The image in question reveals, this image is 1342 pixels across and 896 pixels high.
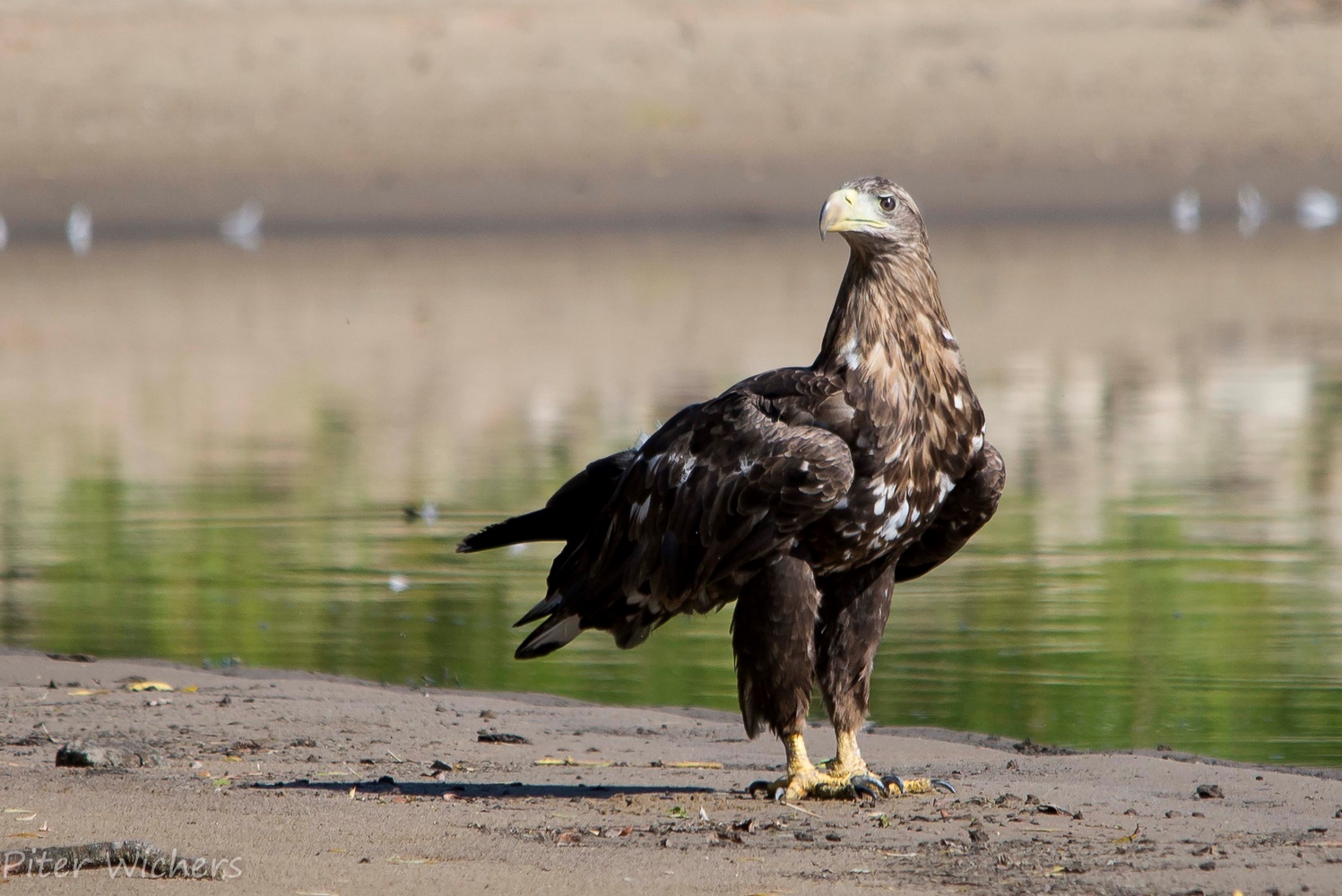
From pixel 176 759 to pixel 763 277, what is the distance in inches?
693

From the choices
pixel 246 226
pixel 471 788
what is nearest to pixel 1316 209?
pixel 246 226

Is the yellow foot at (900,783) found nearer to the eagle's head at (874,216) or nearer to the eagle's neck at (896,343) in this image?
the eagle's neck at (896,343)

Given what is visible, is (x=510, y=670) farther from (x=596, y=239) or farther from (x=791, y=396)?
(x=596, y=239)

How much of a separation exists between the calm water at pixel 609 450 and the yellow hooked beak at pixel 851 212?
6.08 feet

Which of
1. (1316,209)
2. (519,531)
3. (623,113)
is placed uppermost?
(623,113)

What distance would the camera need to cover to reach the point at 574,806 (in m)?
5.66

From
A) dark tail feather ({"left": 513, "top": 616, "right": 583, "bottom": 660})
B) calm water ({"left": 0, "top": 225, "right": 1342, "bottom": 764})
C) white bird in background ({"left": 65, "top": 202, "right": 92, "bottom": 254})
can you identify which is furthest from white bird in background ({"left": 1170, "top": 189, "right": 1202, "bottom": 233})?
dark tail feather ({"left": 513, "top": 616, "right": 583, "bottom": 660})

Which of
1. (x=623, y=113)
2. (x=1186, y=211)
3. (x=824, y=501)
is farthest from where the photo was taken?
(x=623, y=113)

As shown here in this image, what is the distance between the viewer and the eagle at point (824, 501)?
18.1 ft

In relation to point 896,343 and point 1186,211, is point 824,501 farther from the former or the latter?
point 1186,211

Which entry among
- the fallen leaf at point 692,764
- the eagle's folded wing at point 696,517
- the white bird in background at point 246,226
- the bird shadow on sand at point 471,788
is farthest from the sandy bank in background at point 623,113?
the bird shadow on sand at point 471,788

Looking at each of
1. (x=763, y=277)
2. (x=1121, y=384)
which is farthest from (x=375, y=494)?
(x=763, y=277)

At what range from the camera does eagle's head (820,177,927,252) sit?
5.67 metres

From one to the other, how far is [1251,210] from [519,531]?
82.6 ft
